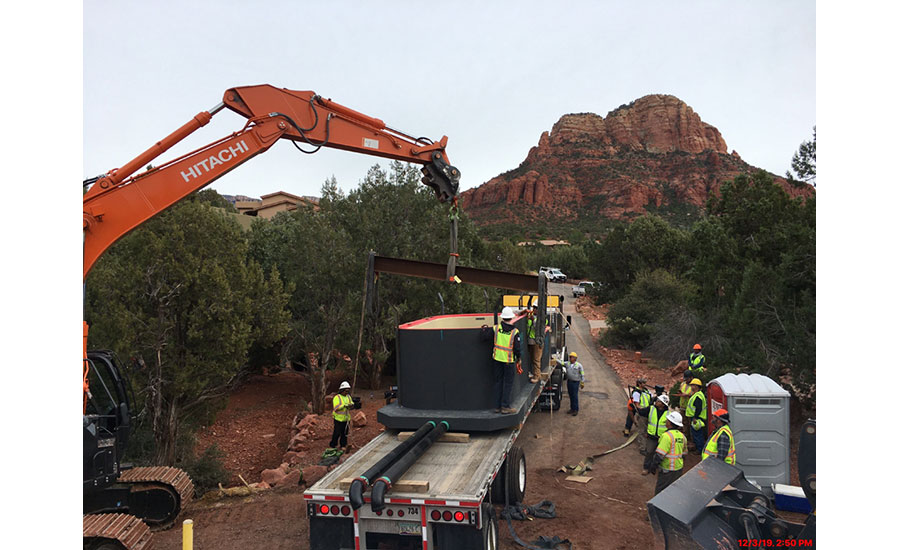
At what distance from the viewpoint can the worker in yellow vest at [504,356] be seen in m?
8.37

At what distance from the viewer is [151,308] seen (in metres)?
12.1

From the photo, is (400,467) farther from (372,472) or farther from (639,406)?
(639,406)

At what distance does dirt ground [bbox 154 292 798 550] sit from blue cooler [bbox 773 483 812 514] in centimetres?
192

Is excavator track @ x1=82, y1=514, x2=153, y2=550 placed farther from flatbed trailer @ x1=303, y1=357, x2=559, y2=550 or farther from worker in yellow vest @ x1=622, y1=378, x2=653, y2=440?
worker in yellow vest @ x1=622, y1=378, x2=653, y2=440

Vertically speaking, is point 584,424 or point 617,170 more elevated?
point 617,170

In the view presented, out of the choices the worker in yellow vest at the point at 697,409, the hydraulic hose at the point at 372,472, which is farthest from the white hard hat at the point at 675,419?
the hydraulic hose at the point at 372,472

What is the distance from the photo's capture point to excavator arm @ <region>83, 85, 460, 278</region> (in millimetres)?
6328

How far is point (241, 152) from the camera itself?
23.4 ft

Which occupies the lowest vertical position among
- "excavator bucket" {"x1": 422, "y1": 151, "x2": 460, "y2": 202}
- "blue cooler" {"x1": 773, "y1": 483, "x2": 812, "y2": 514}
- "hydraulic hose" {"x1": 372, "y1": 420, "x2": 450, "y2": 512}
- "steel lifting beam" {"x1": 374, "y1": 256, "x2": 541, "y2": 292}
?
"blue cooler" {"x1": 773, "y1": 483, "x2": 812, "y2": 514}

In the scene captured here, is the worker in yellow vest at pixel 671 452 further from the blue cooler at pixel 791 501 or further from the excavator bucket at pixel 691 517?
the excavator bucket at pixel 691 517

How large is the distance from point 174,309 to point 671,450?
34.8 feet

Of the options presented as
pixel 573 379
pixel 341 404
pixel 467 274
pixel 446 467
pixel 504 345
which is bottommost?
pixel 573 379

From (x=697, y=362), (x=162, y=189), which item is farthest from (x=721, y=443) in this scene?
(x=162, y=189)

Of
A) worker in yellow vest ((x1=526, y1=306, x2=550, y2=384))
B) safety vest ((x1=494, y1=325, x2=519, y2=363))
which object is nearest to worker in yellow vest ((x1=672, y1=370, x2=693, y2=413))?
worker in yellow vest ((x1=526, y1=306, x2=550, y2=384))
